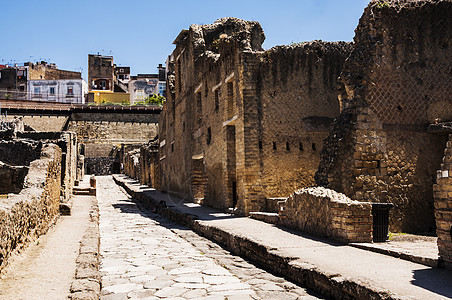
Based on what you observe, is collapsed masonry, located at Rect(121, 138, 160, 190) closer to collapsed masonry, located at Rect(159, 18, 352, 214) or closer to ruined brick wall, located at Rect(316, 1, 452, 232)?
collapsed masonry, located at Rect(159, 18, 352, 214)

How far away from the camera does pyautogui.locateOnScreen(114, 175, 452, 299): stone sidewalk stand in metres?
4.75

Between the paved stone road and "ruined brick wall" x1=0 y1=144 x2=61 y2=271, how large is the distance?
4.35 ft

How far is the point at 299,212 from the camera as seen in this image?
980cm

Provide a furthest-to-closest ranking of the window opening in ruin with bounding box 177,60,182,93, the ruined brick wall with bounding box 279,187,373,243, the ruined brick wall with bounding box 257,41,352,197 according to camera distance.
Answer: the window opening in ruin with bounding box 177,60,182,93 → the ruined brick wall with bounding box 257,41,352,197 → the ruined brick wall with bounding box 279,187,373,243

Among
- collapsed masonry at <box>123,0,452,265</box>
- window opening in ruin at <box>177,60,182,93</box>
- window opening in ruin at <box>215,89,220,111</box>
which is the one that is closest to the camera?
collapsed masonry at <box>123,0,452,265</box>

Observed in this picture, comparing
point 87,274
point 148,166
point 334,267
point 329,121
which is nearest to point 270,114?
point 329,121

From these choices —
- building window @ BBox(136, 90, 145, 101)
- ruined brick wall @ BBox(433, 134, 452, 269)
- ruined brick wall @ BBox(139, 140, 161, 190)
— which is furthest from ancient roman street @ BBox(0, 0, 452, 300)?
building window @ BBox(136, 90, 145, 101)

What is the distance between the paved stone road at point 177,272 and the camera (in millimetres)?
5844

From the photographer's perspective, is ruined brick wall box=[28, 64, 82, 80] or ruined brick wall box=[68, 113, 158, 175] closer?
ruined brick wall box=[68, 113, 158, 175]

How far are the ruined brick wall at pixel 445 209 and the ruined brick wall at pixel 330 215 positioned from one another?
1.93m

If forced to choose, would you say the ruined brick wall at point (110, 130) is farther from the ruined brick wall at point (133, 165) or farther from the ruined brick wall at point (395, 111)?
the ruined brick wall at point (395, 111)

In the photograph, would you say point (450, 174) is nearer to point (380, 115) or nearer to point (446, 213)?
point (446, 213)

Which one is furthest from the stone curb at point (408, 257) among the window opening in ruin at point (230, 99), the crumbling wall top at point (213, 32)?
the crumbling wall top at point (213, 32)

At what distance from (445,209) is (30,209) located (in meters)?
6.27
